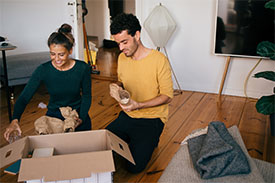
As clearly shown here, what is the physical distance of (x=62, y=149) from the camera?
1536 millimetres

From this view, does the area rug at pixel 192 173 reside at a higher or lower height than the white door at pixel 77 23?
lower

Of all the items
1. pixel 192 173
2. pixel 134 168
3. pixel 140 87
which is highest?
pixel 140 87

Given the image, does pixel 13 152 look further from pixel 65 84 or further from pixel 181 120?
pixel 181 120

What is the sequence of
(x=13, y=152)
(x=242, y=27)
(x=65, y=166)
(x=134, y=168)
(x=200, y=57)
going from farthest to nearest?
(x=200, y=57) → (x=242, y=27) → (x=134, y=168) → (x=13, y=152) → (x=65, y=166)

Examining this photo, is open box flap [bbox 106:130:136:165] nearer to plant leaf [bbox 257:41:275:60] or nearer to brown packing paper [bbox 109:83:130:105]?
brown packing paper [bbox 109:83:130:105]

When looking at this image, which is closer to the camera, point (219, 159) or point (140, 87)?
point (219, 159)

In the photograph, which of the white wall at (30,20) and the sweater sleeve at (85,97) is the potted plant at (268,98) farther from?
the white wall at (30,20)

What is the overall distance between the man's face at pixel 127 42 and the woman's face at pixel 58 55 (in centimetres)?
34

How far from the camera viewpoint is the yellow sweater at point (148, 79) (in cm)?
199

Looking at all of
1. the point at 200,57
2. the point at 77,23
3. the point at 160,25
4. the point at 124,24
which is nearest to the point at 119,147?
the point at 124,24

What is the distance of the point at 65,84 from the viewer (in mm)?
1907

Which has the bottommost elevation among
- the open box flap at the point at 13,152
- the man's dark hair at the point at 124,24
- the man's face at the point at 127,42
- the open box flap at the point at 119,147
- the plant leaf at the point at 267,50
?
the open box flap at the point at 119,147

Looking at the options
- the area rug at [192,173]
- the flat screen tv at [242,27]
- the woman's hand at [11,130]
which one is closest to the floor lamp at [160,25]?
the flat screen tv at [242,27]

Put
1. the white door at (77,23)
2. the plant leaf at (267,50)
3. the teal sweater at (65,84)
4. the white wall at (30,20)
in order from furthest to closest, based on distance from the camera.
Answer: the white wall at (30,20) → the white door at (77,23) → the plant leaf at (267,50) → the teal sweater at (65,84)
